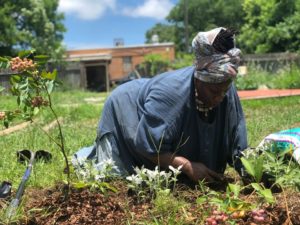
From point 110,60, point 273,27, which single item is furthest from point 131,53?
point 273,27

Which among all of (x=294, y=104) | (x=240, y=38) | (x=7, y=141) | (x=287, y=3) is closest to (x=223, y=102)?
(x=7, y=141)

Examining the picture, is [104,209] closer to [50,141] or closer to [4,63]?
[4,63]

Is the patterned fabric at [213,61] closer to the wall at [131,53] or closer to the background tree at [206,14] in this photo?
the wall at [131,53]

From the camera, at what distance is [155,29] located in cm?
8106

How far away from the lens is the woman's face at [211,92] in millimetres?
2799

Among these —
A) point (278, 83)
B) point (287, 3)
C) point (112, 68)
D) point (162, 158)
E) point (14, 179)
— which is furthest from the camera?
point (112, 68)

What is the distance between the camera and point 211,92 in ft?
9.41

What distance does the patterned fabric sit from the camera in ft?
8.89

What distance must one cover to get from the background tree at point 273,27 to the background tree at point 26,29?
1012 cm

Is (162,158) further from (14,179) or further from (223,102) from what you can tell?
(14,179)

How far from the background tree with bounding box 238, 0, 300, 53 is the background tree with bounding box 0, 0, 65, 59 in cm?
1012

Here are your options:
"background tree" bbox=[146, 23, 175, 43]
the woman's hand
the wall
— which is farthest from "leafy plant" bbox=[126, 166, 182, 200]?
"background tree" bbox=[146, 23, 175, 43]

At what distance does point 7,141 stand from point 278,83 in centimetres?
1019

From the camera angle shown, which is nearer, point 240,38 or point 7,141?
point 7,141
